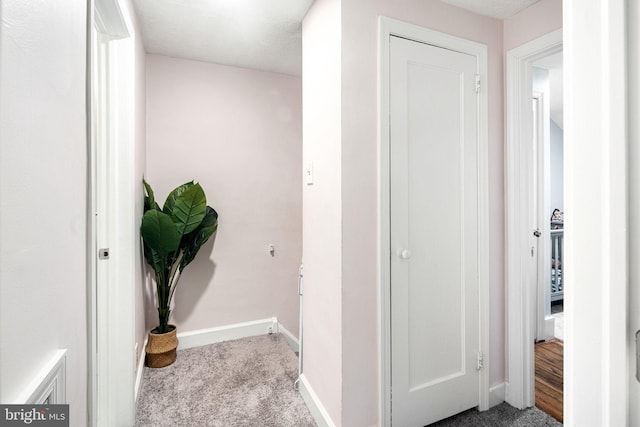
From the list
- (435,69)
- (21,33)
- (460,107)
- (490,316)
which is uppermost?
(435,69)

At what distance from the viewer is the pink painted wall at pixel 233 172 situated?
8.56 feet

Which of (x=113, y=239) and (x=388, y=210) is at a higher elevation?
(x=388, y=210)

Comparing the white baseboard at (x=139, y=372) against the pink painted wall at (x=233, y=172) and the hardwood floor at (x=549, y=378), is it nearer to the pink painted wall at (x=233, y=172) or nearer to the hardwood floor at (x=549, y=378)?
the pink painted wall at (x=233, y=172)

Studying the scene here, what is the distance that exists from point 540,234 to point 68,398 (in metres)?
3.38

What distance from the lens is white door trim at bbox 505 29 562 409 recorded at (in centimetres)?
192

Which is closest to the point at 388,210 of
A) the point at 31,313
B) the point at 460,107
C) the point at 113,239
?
the point at 460,107

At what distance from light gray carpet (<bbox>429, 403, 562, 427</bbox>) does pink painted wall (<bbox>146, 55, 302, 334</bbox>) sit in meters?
1.72

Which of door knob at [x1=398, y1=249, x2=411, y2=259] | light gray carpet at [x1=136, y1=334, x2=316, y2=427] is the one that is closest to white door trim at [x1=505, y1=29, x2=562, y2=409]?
door knob at [x1=398, y1=249, x2=411, y2=259]

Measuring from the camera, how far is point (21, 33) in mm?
603

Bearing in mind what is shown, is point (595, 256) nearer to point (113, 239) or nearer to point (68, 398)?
point (68, 398)

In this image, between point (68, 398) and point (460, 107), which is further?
point (460, 107)

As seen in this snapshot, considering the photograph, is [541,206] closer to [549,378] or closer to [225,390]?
[549,378]

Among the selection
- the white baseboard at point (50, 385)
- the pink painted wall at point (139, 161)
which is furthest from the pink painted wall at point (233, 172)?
the white baseboard at point (50, 385)

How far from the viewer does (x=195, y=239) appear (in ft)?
8.02
